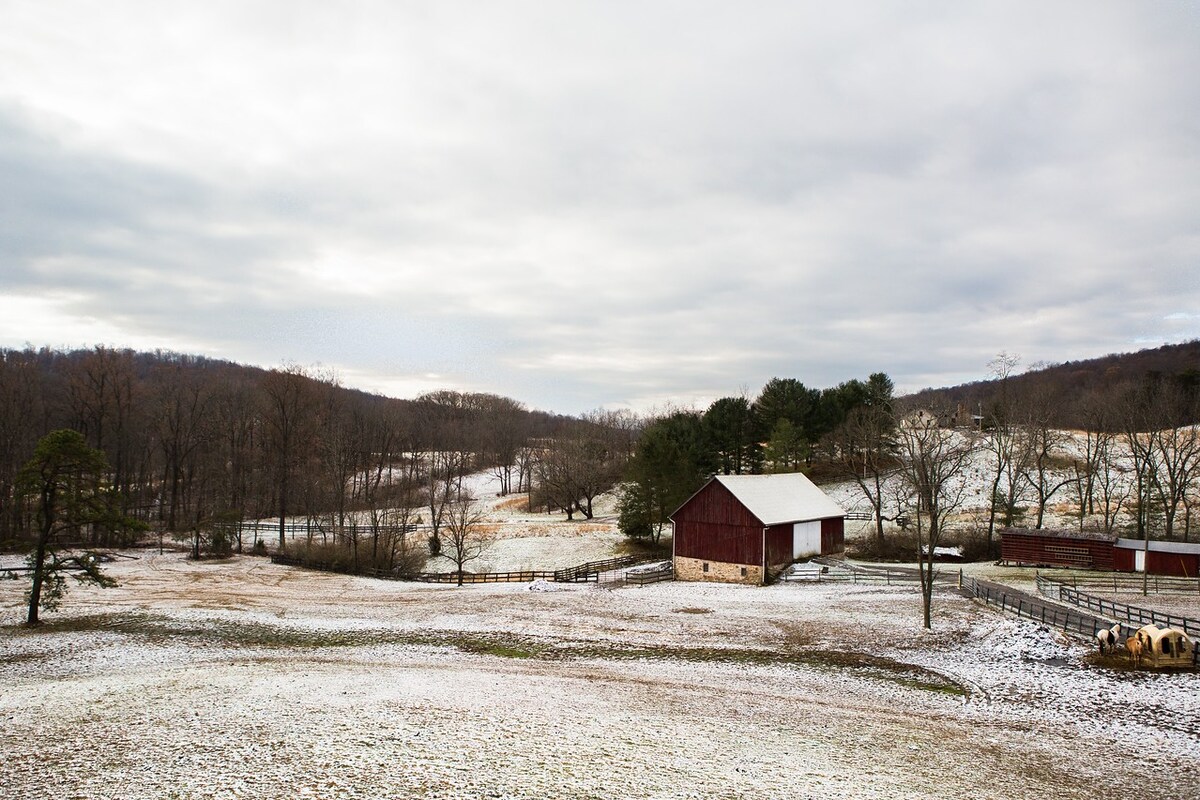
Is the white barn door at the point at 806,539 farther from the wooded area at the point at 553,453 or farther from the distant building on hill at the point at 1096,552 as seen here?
the distant building on hill at the point at 1096,552

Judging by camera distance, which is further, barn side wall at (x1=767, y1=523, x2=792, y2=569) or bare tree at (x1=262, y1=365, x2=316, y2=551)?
bare tree at (x1=262, y1=365, x2=316, y2=551)

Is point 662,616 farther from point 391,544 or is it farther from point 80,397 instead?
point 80,397

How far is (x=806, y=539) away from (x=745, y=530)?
5713mm

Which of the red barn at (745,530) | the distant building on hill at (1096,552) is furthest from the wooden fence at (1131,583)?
the red barn at (745,530)

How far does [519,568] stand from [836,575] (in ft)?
77.8

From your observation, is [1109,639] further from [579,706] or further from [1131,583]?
[1131,583]

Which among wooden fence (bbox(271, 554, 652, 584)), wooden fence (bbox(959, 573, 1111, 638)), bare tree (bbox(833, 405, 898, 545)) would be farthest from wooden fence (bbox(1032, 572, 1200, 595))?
wooden fence (bbox(271, 554, 652, 584))

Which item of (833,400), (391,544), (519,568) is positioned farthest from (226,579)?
(833,400)

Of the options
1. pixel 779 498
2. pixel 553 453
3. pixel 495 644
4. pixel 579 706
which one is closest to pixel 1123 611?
pixel 779 498

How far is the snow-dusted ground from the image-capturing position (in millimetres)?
12305

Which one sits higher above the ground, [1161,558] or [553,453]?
[553,453]

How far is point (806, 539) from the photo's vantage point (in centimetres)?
4212

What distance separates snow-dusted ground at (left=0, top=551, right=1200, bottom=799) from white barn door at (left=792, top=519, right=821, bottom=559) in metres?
11.5

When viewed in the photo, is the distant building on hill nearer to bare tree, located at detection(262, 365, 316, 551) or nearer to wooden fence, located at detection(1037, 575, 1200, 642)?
wooden fence, located at detection(1037, 575, 1200, 642)
